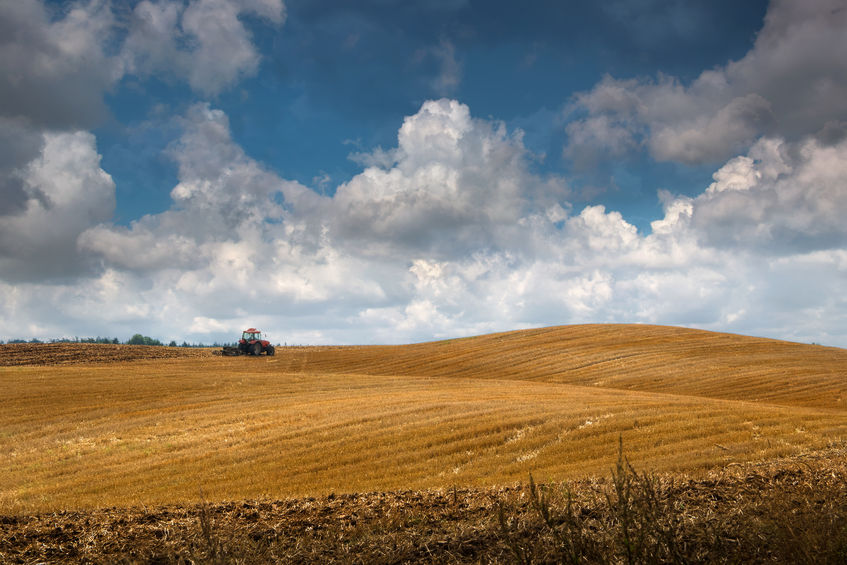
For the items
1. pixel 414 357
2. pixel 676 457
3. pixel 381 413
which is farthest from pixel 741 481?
pixel 414 357

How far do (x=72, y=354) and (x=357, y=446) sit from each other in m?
58.3

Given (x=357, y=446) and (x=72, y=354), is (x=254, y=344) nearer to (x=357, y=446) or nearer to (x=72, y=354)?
(x=72, y=354)

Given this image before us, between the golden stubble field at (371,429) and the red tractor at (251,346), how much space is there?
21615 mm

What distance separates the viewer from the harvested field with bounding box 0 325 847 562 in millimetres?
7488

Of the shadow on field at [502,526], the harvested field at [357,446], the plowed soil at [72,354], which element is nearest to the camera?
the shadow on field at [502,526]

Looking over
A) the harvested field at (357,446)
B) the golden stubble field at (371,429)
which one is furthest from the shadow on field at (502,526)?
the golden stubble field at (371,429)

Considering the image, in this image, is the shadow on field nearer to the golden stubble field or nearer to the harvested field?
the harvested field

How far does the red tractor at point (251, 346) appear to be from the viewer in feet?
217

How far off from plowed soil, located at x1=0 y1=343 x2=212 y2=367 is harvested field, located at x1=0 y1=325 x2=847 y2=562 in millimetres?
12102

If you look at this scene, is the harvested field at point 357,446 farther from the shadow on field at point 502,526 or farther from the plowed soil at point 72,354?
the plowed soil at point 72,354

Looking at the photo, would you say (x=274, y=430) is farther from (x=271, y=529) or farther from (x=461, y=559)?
(x=461, y=559)

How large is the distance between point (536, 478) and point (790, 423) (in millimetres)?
10409

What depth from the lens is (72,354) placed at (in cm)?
6188

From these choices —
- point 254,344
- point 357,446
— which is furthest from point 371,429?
point 254,344
